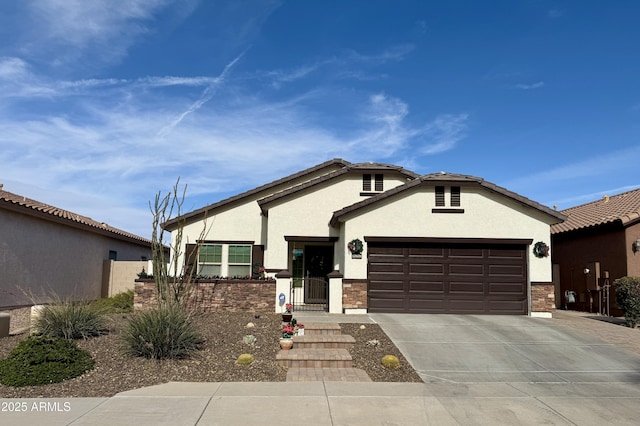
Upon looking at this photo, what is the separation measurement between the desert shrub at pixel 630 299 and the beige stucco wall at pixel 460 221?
210 centimetres

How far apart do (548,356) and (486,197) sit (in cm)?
694

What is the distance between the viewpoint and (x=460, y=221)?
16.8 meters

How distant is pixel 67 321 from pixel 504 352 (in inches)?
387

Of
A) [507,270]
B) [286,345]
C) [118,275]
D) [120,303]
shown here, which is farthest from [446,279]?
[118,275]

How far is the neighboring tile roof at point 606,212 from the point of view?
17922mm

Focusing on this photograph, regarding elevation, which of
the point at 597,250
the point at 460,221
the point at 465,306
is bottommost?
the point at 465,306

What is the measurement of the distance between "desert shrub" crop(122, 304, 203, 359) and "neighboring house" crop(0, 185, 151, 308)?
7.08 metres

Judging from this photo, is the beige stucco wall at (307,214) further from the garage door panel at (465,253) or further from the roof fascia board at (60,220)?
the roof fascia board at (60,220)

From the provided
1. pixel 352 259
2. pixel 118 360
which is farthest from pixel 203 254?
pixel 118 360

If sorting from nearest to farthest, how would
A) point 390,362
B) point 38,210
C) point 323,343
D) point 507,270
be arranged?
point 390,362 → point 323,343 → point 38,210 → point 507,270

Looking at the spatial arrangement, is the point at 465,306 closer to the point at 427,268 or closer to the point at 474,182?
the point at 427,268

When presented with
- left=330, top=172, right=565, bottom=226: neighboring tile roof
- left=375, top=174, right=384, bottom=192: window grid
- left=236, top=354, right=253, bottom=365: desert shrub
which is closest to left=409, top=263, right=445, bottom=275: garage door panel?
left=330, top=172, right=565, bottom=226: neighboring tile roof

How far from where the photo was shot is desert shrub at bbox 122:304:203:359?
32.7ft

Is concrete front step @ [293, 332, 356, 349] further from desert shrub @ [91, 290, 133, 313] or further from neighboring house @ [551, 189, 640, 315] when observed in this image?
neighboring house @ [551, 189, 640, 315]
